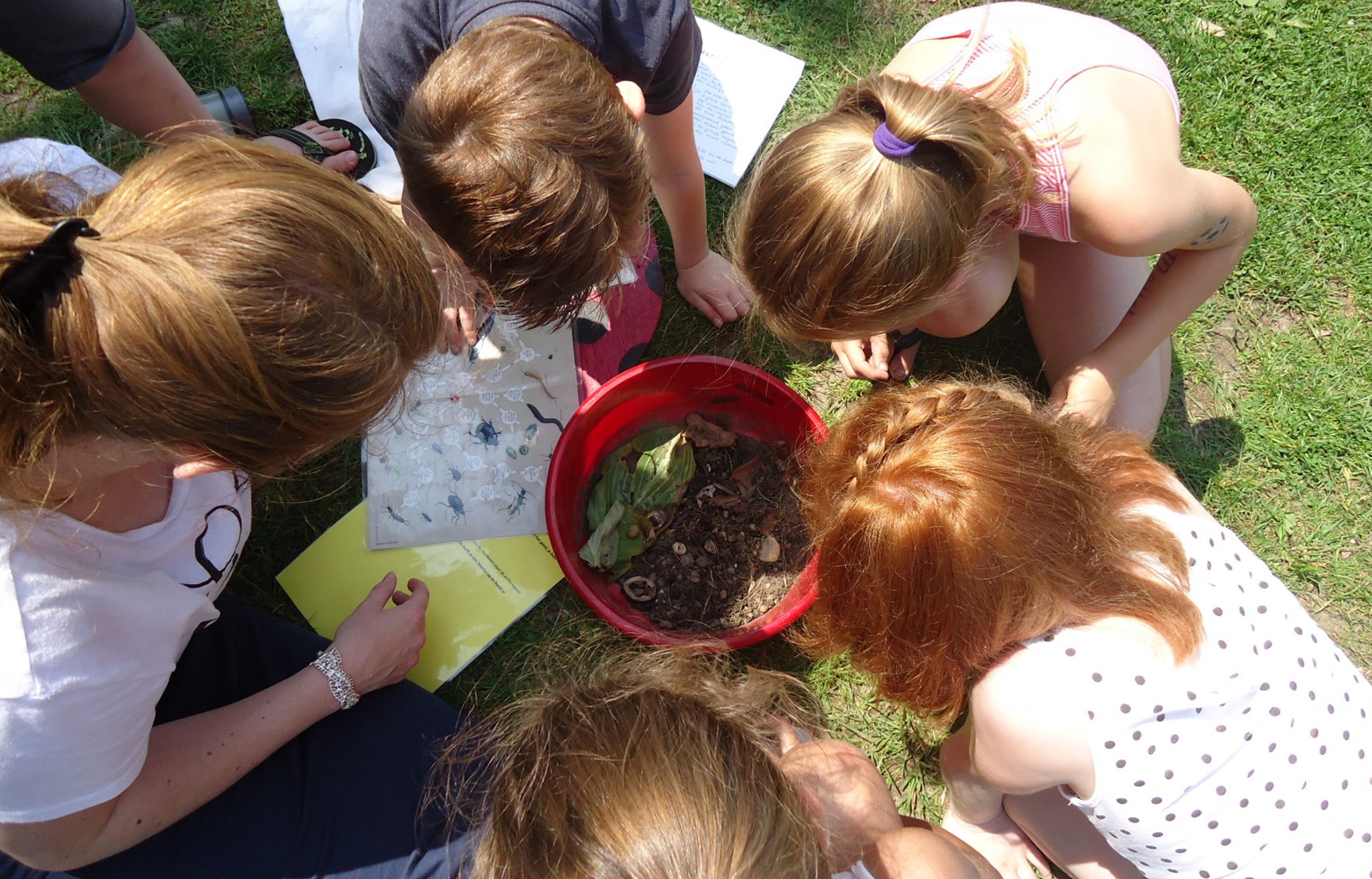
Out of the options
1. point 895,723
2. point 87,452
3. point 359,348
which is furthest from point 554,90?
point 895,723

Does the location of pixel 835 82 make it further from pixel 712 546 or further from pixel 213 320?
pixel 213 320

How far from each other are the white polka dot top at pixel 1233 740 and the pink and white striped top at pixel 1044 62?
0.65 meters

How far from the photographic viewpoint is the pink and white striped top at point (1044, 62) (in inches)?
56.4

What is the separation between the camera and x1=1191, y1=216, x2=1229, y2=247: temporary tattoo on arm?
150 cm

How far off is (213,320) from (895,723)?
1745mm

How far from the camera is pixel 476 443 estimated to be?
197cm

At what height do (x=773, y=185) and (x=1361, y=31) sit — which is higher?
(x=1361, y=31)

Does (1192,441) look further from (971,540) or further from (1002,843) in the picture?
(971,540)

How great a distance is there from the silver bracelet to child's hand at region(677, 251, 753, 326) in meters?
1.21

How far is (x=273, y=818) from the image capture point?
1.48 metres

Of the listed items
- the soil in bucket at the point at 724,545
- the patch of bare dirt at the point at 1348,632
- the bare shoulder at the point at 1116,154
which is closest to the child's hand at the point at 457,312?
the soil in bucket at the point at 724,545

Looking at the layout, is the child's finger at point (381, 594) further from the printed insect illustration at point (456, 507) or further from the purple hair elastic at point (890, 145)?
the purple hair elastic at point (890, 145)

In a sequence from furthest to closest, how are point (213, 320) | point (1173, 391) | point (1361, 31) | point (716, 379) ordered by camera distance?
point (1361, 31) → point (1173, 391) → point (716, 379) → point (213, 320)

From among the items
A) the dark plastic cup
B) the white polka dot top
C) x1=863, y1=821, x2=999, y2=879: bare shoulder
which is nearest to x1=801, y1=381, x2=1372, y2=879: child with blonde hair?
the white polka dot top
